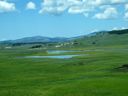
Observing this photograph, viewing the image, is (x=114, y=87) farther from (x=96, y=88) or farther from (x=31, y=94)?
(x=31, y=94)

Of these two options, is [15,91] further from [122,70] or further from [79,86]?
[122,70]

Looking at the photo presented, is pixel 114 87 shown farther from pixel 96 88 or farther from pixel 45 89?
pixel 45 89

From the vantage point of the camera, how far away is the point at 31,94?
45625mm

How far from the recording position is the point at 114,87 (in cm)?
4831

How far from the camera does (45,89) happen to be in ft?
161

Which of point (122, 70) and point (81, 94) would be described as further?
point (122, 70)

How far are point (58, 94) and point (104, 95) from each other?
228 inches

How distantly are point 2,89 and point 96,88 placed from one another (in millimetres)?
13206

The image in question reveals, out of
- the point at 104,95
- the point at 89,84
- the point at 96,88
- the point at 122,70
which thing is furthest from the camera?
the point at 122,70

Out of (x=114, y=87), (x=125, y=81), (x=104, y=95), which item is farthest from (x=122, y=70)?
(x=104, y=95)

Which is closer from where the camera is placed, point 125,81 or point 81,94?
point 81,94

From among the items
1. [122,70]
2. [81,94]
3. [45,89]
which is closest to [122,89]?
[81,94]

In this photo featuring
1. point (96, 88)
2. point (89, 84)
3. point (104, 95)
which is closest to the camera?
point (104, 95)

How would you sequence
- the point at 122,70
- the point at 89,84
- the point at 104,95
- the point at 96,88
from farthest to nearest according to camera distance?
1. the point at 122,70
2. the point at 89,84
3. the point at 96,88
4. the point at 104,95
